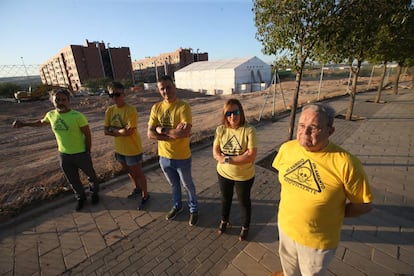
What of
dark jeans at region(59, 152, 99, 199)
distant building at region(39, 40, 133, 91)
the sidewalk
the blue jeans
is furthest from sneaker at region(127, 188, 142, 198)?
distant building at region(39, 40, 133, 91)

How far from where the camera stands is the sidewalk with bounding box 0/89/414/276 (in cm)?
246

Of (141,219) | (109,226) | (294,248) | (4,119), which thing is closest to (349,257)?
(294,248)

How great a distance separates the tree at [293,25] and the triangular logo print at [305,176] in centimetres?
362

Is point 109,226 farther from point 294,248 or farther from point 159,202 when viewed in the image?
point 294,248

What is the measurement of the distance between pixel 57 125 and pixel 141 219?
6.29ft

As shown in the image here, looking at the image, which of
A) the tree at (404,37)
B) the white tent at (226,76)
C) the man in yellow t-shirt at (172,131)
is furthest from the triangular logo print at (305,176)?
the white tent at (226,76)

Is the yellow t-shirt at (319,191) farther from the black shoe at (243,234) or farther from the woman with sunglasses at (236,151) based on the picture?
the black shoe at (243,234)

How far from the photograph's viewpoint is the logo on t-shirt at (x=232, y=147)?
2.46 m

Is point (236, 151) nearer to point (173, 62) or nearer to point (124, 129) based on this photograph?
point (124, 129)

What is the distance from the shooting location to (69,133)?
3.22 metres

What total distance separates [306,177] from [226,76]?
119 feet

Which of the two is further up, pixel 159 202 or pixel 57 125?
pixel 57 125

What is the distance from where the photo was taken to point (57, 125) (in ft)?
10.5

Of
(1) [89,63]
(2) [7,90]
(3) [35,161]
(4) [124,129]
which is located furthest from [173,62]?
(4) [124,129]
